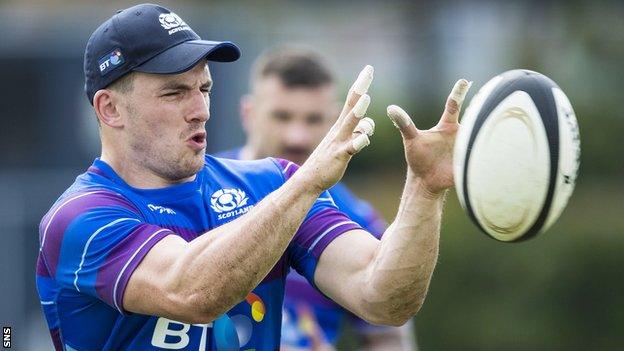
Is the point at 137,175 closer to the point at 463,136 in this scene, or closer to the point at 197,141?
the point at 197,141

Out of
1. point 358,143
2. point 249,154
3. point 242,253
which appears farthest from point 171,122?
point 249,154

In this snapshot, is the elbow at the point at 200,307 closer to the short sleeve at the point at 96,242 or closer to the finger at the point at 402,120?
the short sleeve at the point at 96,242

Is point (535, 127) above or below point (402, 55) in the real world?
above

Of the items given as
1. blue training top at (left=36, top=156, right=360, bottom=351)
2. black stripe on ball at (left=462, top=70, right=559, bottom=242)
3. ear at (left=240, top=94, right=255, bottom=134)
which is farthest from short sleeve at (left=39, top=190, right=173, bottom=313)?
ear at (left=240, top=94, right=255, bottom=134)

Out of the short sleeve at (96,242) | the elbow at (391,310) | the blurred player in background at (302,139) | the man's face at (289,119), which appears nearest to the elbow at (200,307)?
the short sleeve at (96,242)

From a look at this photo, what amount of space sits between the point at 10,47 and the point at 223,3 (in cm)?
675

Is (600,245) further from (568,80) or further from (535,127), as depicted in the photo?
(535,127)

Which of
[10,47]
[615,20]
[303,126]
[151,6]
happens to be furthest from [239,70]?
[151,6]

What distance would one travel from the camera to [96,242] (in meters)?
5.61

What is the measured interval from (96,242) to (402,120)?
139cm

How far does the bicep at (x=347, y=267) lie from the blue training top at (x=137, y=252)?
5 cm

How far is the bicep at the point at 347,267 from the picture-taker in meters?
5.82

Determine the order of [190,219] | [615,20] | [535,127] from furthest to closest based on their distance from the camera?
1. [615,20]
2. [190,219]
3. [535,127]

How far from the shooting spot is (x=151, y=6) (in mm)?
6109
